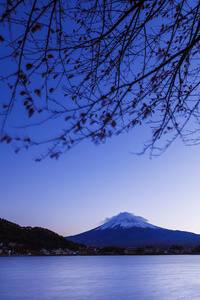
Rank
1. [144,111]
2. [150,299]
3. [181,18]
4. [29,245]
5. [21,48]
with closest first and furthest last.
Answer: [21,48] → [181,18] → [144,111] → [150,299] → [29,245]

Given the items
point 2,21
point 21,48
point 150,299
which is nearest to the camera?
point 2,21

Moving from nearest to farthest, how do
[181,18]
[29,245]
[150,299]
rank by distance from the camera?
Answer: [181,18] → [150,299] → [29,245]

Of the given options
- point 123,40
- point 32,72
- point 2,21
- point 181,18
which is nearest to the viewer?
point 2,21

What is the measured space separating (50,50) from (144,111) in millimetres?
1246

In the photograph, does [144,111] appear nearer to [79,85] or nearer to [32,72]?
[79,85]

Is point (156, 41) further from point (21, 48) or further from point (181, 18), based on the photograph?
point (21, 48)

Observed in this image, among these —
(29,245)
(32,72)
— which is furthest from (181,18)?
(29,245)

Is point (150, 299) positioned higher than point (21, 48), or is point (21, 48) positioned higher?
point (21, 48)

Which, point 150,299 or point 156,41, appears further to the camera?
point 150,299

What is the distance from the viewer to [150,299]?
56.3 ft

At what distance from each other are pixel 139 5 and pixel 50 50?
801mm

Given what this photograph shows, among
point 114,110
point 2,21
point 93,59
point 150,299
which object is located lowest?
point 150,299

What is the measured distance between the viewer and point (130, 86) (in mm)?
2674

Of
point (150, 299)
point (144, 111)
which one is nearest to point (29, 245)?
point (150, 299)
